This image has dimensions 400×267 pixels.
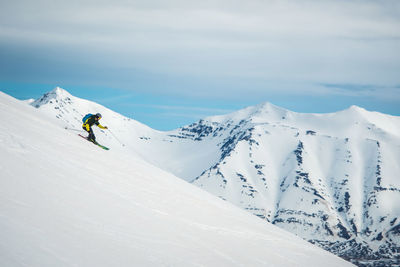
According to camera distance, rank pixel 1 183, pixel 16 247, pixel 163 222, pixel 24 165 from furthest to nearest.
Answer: pixel 163 222, pixel 24 165, pixel 1 183, pixel 16 247

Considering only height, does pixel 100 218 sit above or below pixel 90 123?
below

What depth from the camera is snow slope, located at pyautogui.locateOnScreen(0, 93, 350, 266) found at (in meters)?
12.4

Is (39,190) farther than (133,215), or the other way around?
(133,215)

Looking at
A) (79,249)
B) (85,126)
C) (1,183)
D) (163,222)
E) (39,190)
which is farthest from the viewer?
(85,126)

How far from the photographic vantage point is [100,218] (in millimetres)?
15289

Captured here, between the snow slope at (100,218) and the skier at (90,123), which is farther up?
the skier at (90,123)

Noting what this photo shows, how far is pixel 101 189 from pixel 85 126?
1347 centimetres

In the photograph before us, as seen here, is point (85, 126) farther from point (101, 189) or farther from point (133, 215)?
point (133, 215)

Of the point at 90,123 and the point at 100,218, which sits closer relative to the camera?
the point at 100,218

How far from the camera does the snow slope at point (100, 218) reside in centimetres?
1241

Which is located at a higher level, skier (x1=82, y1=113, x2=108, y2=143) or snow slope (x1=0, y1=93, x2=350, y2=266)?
skier (x1=82, y1=113, x2=108, y2=143)

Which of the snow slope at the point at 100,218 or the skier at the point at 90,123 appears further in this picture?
the skier at the point at 90,123

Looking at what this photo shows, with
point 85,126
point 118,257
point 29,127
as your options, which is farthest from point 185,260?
point 85,126

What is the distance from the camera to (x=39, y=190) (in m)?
15.0
